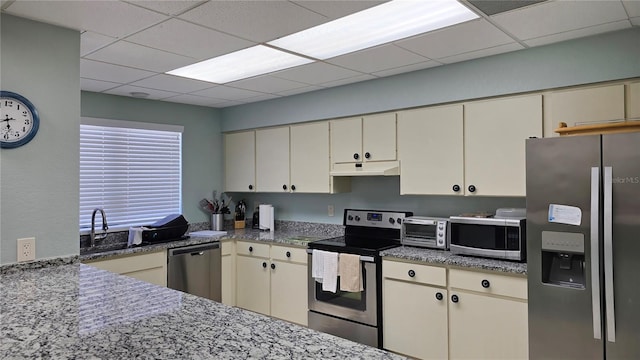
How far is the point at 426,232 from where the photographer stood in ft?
10.9

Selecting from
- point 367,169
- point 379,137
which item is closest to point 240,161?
point 367,169

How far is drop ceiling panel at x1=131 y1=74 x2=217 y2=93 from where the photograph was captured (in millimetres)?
3566

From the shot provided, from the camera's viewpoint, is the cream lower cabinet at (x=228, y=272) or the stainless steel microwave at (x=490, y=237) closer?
the stainless steel microwave at (x=490, y=237)

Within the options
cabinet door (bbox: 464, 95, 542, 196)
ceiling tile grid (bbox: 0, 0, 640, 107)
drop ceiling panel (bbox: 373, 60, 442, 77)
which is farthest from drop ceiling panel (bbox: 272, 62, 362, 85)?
cabinet door (bbox: 464, 95, 542, 196)

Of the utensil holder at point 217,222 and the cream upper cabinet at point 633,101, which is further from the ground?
the cream upper cabinet at point 633,101

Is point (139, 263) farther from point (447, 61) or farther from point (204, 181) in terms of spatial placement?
point (447, 61)

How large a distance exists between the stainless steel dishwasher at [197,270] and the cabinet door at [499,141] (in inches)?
99.4

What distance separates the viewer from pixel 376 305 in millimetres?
3248

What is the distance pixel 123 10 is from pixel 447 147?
2373 millimetres

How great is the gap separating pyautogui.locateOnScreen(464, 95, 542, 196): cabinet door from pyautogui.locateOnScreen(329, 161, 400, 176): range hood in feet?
2.07

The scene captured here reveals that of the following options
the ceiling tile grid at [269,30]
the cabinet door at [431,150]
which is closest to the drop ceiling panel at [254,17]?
the ceiling tile grid at [269,30]

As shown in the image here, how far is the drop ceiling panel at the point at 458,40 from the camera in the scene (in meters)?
2.47

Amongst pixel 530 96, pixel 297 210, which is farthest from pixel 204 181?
pixel 530 96

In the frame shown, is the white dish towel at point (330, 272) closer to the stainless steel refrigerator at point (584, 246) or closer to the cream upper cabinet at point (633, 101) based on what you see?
the stainless steel refrigerator at point (584, 246)
